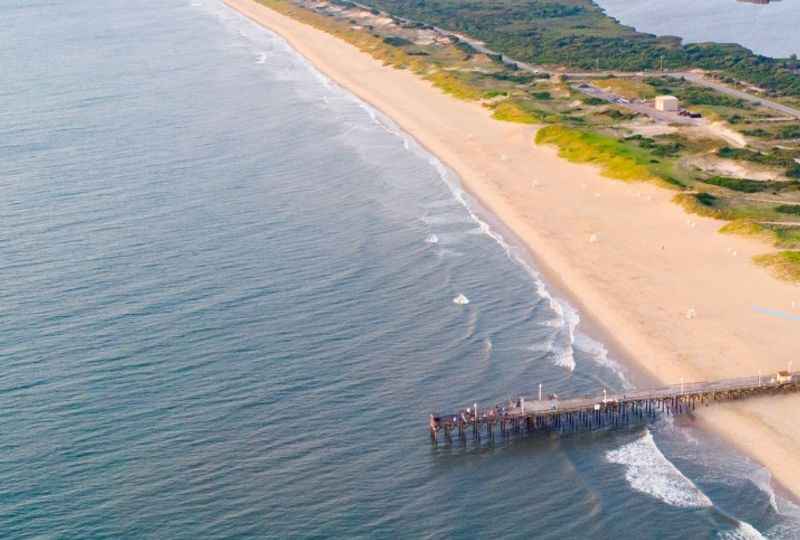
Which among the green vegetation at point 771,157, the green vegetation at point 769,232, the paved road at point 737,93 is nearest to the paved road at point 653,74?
the paved road at point 737,93

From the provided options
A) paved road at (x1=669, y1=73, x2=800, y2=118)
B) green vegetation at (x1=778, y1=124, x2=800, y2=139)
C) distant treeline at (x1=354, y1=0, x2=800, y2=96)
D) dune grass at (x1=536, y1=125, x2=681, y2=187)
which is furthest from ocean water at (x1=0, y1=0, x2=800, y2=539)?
distant treeline at (x1=354, y1=0, x2=800, y2=96)

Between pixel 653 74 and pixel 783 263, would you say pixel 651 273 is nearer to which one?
pixel 783 263

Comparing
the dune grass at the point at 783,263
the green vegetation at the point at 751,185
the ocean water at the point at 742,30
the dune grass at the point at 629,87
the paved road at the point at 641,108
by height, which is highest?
the ocean water at the point at 742,30

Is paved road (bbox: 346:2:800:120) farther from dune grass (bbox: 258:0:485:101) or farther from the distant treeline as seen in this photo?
dune grass (bbox: 258:0:485:101)

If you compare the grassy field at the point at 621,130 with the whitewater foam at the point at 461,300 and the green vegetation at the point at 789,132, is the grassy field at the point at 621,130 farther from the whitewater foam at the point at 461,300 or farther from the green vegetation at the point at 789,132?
the whitewater foam at the point at 461,300

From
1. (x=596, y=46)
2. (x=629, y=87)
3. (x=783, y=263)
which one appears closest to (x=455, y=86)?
(x=629, y=87)

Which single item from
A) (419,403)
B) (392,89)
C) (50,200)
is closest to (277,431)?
(419,403)
